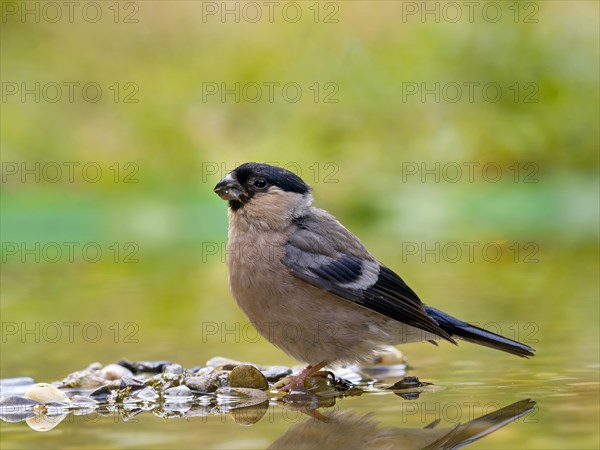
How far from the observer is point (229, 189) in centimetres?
418

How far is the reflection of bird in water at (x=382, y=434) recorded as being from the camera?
2637 millimetres

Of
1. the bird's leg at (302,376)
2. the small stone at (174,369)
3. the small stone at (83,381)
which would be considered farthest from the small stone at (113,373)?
the bird's leg at (302,376)

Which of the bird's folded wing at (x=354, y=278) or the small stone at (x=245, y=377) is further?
the bird's folded wing at (x=354, y=278)

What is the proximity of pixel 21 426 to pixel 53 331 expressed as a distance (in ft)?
6.83

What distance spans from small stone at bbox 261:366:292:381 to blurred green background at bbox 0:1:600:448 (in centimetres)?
245

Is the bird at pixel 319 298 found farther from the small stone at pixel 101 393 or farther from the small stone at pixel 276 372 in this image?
the small stone at pixel 101 393

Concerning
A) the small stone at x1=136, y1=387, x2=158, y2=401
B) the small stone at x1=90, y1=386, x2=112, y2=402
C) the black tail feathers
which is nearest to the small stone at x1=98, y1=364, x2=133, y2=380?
the small stone at x1=90, y1=386, x2=112, y2=402

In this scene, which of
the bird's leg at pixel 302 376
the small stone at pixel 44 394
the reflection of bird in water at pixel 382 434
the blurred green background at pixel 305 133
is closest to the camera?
the reflection of bird in water at pixel 382 434

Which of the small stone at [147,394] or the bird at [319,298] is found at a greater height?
the bird at [319,298]

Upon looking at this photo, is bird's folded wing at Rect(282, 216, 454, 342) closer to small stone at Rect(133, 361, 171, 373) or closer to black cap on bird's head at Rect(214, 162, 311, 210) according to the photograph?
black cap on bird's head at Rect(214, 162, 311, 210)

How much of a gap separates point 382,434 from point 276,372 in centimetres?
142

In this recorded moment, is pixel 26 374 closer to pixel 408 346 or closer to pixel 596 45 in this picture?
pixel 408 346

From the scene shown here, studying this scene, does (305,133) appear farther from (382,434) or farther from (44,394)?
(382,434)

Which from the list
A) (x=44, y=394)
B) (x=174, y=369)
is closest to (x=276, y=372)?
(x=174, y=369)
